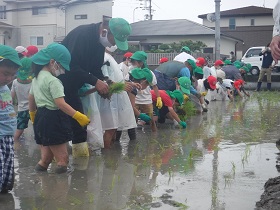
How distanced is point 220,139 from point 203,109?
162 inches

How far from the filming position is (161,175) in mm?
4949

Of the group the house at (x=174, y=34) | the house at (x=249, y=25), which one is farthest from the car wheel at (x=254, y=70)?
the house at (x=249, y=25)

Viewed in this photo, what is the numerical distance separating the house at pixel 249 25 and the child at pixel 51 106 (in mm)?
41989

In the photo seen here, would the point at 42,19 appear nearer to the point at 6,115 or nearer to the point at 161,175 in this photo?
the point at 161,175

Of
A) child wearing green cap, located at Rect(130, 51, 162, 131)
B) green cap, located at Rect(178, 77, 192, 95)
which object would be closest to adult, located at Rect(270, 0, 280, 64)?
child wearing green cap, located at Rect(130, 51, 162, 131)

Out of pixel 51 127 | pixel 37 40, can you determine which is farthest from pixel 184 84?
pixel 37 40

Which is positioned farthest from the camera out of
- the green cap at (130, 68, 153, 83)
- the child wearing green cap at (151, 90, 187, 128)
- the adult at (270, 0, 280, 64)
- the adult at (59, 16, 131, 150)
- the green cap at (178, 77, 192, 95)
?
the green cap at (178, 77, 192, 95)

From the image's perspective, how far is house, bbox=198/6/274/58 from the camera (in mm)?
46625

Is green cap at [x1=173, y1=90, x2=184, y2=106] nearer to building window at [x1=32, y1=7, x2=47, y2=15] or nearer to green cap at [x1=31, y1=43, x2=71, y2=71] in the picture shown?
green cap at [x1=31, y1=43, x2=71, y2=71]

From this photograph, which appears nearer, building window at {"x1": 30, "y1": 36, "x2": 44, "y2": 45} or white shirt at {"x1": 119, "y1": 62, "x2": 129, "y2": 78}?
white shirt at {"x1": 119, "y1": 62, "x2": 129, "y2": 78}

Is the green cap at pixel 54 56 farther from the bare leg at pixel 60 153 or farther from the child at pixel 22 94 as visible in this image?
the child at pixel 22 94

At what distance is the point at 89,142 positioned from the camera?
20.4ft

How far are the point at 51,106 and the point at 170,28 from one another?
3411cm

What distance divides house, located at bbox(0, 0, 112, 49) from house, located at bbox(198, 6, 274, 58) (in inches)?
561
